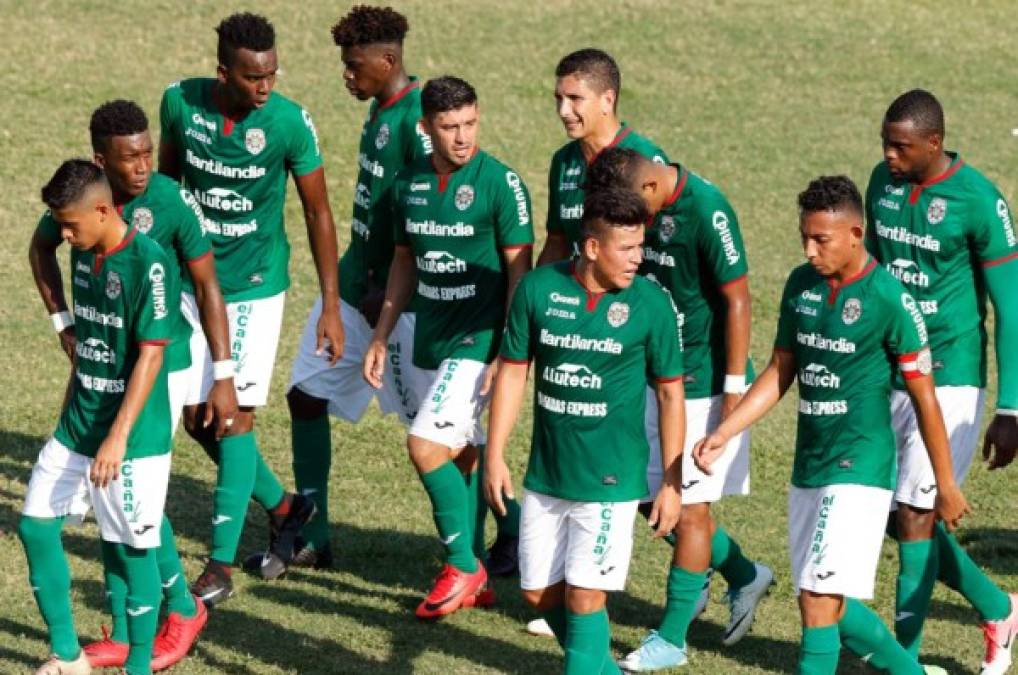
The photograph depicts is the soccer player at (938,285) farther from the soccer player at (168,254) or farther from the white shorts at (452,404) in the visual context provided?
the soccer player at (168,254)

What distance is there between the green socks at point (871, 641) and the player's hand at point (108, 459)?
3.21 metres

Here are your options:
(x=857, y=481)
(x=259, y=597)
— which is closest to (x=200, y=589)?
(x=259, y=597)

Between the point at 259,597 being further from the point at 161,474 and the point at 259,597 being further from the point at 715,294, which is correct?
the point at 715,294

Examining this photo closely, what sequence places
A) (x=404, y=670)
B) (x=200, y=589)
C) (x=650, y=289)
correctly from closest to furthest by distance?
(x=650, y=289) < (x=404, y=670) < (x=200, y=589)

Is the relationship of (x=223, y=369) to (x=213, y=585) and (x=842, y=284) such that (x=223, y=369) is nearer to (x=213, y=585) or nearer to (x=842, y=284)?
(x=213, y=585)

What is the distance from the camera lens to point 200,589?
10.2 m

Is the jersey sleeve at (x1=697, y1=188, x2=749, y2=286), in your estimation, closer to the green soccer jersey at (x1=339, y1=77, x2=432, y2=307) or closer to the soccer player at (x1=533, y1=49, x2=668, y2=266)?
the soccer player at (x1=533, y1=49, x2=668, y2=266)

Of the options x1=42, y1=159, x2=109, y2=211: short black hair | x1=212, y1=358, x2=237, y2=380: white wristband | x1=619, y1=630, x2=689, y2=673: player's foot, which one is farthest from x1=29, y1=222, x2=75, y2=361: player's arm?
x1=619, y1=630, x2=689, y2=673: player's foot

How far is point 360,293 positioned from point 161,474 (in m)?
2.51

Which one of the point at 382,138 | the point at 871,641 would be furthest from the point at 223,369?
the point at 871,641

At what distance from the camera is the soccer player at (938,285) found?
920cm

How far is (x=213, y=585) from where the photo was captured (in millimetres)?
10242

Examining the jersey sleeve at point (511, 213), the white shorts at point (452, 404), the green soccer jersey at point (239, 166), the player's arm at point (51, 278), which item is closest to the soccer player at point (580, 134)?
the jersey sleeve at point (511, 213)

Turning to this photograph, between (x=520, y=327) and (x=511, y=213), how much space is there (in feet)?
5.32
